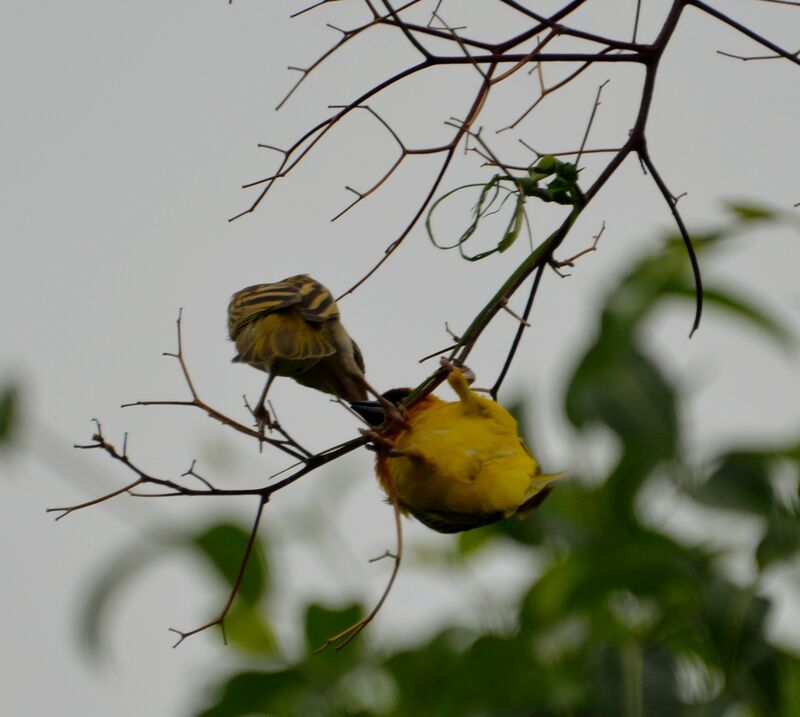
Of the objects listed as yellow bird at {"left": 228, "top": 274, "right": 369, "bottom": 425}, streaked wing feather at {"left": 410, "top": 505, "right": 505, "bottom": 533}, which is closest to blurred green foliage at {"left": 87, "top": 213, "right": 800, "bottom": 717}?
yellow bird at {"left": 228, "top": 274, "right": 369, "bottom": 425}

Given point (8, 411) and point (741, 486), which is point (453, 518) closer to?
point (8, 411)

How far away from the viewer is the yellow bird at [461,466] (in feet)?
9.16

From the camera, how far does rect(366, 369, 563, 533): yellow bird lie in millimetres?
2793

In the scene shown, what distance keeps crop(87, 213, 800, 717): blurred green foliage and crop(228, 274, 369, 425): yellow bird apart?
3.92ft

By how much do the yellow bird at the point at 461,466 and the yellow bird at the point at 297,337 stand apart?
1.88 ft

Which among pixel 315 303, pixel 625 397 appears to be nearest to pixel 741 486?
pixel 625 397

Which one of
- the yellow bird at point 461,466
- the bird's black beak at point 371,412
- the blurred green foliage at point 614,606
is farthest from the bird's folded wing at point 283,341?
the blurred green foliage at point 614,606

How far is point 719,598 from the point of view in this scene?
3.88m

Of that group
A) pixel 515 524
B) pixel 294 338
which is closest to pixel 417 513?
pixel 294 338

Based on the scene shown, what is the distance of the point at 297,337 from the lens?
358cm

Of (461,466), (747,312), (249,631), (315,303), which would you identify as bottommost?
(249,631)

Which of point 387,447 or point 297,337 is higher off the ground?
point 297,337

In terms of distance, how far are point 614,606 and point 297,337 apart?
1933mm

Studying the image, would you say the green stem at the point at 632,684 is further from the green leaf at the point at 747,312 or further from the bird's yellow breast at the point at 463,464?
the green leaf at the point at 747,312
